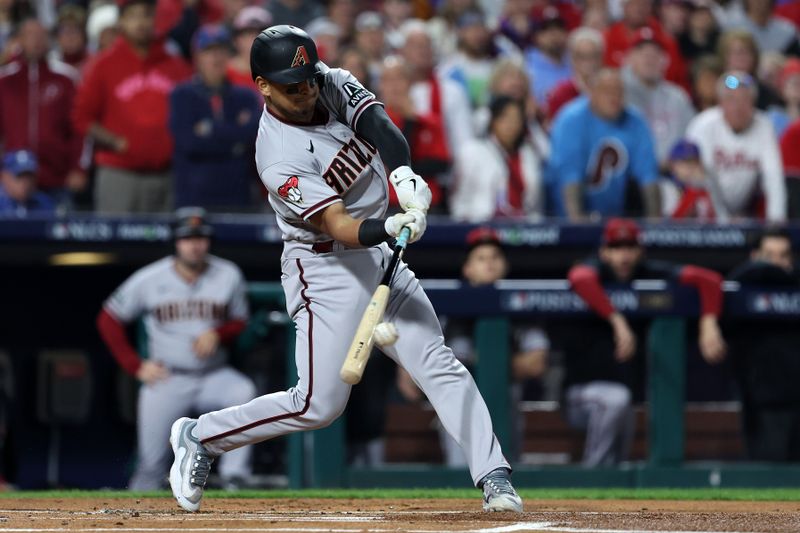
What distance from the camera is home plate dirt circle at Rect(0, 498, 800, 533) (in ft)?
15.4

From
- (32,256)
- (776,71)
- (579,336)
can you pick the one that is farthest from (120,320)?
(776,71)

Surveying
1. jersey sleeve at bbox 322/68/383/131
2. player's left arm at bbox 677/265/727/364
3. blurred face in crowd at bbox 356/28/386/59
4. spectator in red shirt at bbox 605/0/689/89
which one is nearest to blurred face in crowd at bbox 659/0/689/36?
spectator in red shirt at bbox 605/0/689/89

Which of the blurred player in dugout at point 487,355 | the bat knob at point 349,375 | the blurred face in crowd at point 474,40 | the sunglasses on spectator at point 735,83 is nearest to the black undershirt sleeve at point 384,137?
the bat knob at point 349,375

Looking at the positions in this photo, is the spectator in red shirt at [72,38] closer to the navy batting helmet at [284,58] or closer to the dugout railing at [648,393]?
the dugout railing at [648,393]

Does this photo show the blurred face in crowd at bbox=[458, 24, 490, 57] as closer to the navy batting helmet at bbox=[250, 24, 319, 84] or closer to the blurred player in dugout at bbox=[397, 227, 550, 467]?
the blurred player in dugout at bbox=[397, 227, 550, 467]

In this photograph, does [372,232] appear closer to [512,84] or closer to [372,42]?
[512,84]

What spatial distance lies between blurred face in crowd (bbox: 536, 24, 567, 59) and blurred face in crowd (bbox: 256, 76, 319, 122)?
222 inches

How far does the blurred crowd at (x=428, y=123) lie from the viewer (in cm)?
879

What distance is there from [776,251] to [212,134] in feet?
10.7

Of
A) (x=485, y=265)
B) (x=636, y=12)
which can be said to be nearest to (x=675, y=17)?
(x=636, y=12)

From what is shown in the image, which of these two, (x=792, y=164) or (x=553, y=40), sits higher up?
(x=553, y=40)

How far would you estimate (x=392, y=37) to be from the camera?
11031mm

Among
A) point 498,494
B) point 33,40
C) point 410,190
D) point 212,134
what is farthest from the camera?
point 33,40

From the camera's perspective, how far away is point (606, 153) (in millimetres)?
9008
